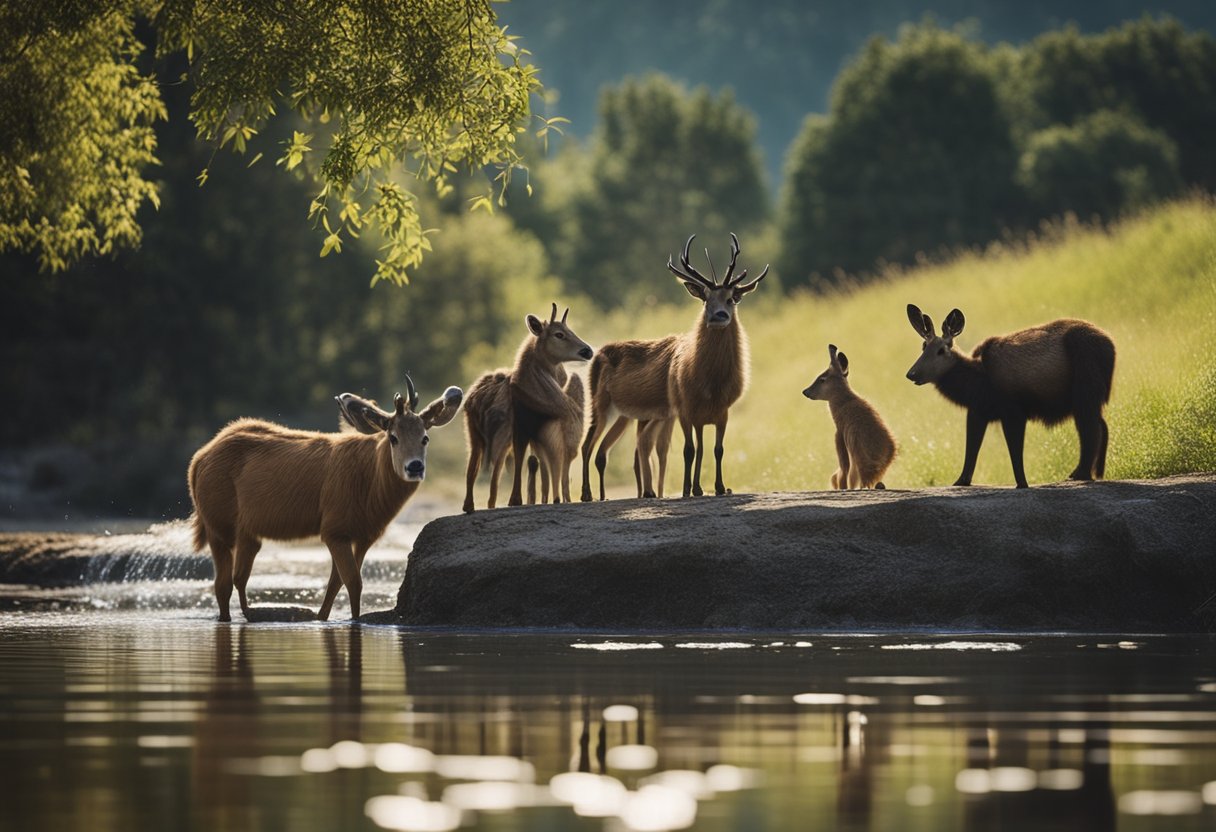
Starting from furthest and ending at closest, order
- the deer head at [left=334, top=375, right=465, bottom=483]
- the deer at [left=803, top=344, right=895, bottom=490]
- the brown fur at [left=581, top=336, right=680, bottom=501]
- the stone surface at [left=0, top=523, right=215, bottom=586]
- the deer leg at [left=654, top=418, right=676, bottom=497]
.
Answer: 1. the stone surface at [left=0, top=523, right=215, bottom=586]
2. the deer leg at [left=654, top=418, right=676, bottom=497]
3. the deer at [left=803, top=344, right=895, bottom=490]
4. the brown fur at [left=581, top=336, right=680, bottom=501]
5. the deer head at [left=334, top=375, right=465, bottom=483]

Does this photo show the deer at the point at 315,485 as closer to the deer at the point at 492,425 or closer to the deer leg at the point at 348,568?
the deer leg at the point at 348,568

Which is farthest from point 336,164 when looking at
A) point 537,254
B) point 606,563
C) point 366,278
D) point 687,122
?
point 687,122

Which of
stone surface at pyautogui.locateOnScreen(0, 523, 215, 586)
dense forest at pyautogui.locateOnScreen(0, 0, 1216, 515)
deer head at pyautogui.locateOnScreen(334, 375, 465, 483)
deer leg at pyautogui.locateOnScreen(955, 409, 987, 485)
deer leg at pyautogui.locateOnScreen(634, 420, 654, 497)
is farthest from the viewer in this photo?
dense forest at pyautogui.locateOnScreen(0, 0, 1216, 515)

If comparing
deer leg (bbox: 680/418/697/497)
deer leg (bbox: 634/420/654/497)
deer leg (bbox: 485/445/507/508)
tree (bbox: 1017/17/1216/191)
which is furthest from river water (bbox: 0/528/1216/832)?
tree (bbox: 1017/17/1216/191)

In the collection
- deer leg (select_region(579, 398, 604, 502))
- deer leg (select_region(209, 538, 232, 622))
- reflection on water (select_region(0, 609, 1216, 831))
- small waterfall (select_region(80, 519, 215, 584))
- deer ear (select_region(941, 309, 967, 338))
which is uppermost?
deer ear (select_region(941, 309, 967, 338))

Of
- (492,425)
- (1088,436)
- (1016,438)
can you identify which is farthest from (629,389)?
(1088,436)

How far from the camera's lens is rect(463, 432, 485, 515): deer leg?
15.5 meters

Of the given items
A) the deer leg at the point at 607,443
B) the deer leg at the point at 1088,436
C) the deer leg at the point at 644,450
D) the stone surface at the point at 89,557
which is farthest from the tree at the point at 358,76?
the deer leg at the point at 1088,436

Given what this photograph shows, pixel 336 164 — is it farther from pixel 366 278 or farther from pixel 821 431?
pixel 366 278

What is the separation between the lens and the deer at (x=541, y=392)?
1605 cm

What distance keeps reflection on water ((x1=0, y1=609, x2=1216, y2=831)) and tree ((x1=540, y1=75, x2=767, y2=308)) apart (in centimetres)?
6952

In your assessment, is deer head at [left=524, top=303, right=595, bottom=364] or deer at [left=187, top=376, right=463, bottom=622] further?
deer head at [left=524, top=303, right=595, bottom=364]

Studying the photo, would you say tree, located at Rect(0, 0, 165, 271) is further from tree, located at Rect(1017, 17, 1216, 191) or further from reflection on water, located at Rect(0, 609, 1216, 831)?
tree, located at Rect(1017, 17, 1216, 191)

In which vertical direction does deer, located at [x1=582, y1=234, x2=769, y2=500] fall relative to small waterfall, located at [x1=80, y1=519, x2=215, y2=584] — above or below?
above
